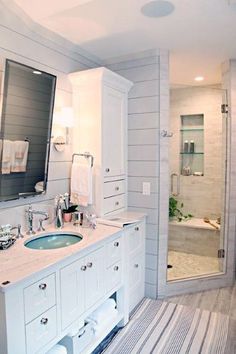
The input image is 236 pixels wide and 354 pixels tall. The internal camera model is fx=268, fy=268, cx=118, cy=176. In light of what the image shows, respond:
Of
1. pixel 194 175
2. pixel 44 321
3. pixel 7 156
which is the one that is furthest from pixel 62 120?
pixel 194 175

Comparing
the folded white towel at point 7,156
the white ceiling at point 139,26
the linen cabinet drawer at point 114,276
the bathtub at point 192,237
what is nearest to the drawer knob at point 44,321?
the linen cabinet drawer at point 114,276

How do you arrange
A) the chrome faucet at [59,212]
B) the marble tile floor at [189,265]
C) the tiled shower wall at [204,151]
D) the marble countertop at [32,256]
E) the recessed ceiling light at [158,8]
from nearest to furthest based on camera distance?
the marble countertop at [32,256] → the recessed ceiling light at [158,8] → the chrome faucet at [59,212] → the marble tile floor at [189,265] → the tiled shower wall at [204,151]

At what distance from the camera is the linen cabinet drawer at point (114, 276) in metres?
1.99

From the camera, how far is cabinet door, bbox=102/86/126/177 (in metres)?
2.36

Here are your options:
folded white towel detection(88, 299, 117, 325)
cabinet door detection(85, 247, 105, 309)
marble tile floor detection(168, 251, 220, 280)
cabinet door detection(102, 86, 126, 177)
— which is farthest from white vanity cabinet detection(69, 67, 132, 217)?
marble tile floor detection(168, 251, 220, 280)

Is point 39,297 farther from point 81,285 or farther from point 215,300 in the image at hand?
point 215,300

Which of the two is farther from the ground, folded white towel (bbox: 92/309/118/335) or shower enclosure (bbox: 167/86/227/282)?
shower enclosure (bbox: 167/86/227/282)

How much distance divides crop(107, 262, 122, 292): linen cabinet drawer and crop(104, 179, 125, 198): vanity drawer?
2.05 ft

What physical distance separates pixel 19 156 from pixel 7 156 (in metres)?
0.10

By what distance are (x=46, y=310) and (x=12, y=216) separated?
2.41ft

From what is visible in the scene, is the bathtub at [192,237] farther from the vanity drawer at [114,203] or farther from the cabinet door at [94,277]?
the cabinet door at [94,277]

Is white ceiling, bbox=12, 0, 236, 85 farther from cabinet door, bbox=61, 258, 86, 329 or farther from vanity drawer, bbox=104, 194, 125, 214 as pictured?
cabinet door, bbox=61, 258, 86, 329

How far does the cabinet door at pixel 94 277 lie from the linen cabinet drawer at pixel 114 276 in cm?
9

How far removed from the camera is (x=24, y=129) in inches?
74.7
